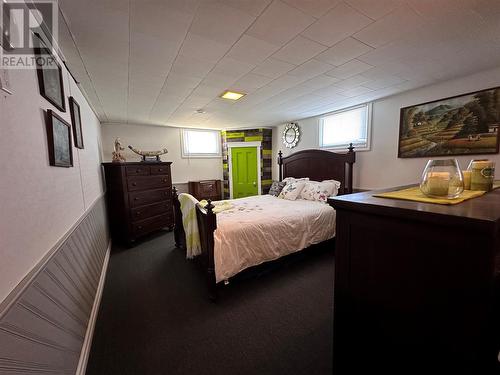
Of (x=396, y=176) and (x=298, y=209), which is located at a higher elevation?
(x=396, y=176)

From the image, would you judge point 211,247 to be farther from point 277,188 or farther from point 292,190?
point 277,188

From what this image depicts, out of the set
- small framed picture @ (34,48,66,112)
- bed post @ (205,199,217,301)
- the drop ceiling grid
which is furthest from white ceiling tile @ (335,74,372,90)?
small framed picture @ (34,48,66,112)

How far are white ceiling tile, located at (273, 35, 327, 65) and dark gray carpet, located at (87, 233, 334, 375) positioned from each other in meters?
2.26

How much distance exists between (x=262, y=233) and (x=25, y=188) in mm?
1844

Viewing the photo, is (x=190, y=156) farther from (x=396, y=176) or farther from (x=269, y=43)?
(x=396, y=176)

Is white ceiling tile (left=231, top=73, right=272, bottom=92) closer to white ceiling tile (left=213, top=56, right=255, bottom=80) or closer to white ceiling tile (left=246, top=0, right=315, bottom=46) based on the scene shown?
white ceiling tile (left=213, top=56, right=255, bottom=80)

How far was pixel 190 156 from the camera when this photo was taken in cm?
522

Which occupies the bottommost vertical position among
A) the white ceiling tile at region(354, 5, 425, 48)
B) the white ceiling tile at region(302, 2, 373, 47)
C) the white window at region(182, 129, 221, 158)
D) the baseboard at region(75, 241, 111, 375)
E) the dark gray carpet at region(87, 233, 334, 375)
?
the dark gray carpet at region(87, 233, 334, 375)

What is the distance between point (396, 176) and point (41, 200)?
3.90 metres

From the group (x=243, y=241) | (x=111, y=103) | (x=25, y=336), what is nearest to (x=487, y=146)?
(x=243, y=241)

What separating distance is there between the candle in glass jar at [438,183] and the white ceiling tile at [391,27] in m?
1.16

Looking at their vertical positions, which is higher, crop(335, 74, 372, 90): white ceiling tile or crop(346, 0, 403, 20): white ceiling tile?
crop(335, 74, 372, 90): white ceiling tile

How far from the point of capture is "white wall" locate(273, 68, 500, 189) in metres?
2.29

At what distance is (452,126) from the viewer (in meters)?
2.44
